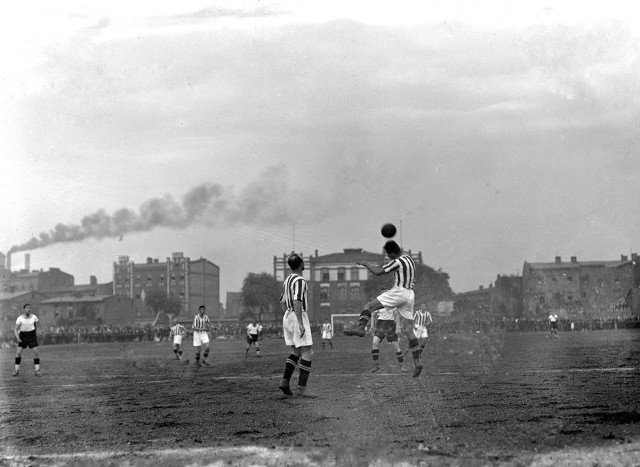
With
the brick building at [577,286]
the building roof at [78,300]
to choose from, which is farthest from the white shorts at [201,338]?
the building roof at [78,300]

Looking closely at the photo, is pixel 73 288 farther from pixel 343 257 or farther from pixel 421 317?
pixel 421 317

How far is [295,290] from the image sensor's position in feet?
35.2

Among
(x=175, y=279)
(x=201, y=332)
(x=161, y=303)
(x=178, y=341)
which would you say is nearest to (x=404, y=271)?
(x=201, y=332)

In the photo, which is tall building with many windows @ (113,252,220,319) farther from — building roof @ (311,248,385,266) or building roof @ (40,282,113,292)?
building roof @ (311,248,385,266)

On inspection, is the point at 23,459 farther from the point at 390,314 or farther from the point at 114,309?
the point at 114,309

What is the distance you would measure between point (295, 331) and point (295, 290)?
0.67 m

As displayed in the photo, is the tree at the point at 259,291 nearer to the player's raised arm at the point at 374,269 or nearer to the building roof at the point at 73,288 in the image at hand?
the building roof at the point at 73,288

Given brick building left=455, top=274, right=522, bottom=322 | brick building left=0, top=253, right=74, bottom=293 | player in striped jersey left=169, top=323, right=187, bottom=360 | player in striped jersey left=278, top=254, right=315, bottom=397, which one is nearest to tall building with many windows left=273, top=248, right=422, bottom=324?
brick building left=455, top=274, right=522, bottom=322

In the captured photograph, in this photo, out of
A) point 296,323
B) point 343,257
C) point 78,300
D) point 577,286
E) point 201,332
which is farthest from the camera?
point 577,286

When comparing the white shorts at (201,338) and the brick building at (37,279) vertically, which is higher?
the brick building at (37,279)

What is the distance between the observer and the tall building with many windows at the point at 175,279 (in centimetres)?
12262

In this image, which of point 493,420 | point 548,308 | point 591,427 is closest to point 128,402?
point 493,420

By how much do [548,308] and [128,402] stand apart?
91.8 metres

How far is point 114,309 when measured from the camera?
10294 cm
